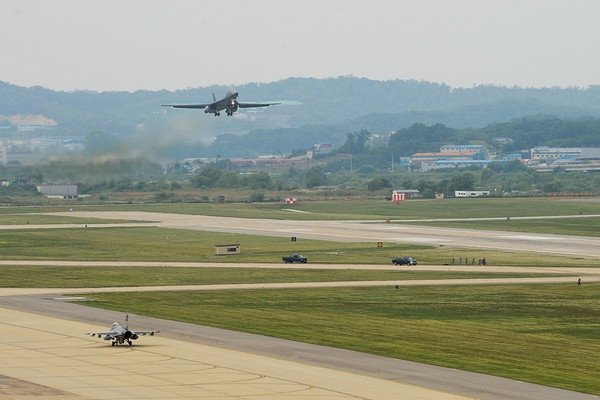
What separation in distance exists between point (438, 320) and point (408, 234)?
9001 cm

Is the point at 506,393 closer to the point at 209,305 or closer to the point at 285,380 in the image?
the point at 285,380

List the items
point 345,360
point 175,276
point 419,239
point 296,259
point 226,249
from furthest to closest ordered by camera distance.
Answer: point 419,239 → point 226,249 → point 296,259 → point 175,276 → point 345,360

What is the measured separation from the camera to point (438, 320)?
2955 inches

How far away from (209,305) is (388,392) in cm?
3476

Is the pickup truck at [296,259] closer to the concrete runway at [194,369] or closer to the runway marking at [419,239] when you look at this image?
the runway marking at [419,239]

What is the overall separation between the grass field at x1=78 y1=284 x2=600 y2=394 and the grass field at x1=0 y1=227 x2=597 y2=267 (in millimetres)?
29257

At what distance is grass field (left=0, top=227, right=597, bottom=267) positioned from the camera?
12462 cm

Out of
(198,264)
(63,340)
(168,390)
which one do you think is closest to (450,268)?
(198,264)

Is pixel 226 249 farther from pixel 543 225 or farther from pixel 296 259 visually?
pixel 543 225

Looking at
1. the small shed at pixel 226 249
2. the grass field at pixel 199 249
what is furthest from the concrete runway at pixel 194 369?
the small shed at pixel 226 249

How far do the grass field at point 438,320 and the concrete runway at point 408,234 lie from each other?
45198 mm

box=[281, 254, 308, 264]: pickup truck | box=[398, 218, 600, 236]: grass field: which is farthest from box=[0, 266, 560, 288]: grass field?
box=[398, 218, 600, 236]: grass field

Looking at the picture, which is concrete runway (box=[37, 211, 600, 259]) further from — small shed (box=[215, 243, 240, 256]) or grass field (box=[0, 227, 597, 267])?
small shed (box=[215, 243, 240, 256])

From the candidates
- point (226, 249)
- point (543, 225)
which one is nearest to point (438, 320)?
point (226, 249)
